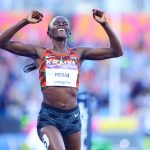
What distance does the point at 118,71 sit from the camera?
17953 mm

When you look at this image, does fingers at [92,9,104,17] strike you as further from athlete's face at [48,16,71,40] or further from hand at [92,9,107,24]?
athlete's face at [48,16,71,40]

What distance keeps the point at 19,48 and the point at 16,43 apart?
0.22 ft

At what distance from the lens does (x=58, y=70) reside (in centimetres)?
912

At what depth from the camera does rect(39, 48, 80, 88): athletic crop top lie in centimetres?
908

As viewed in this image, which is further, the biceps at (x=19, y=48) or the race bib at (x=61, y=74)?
the biceps at (x=19, y=48)

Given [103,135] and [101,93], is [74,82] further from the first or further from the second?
[101,93]

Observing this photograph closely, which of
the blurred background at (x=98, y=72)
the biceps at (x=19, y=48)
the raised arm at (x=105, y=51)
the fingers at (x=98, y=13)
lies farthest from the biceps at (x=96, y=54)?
the blurred background at (x=98, y=72)

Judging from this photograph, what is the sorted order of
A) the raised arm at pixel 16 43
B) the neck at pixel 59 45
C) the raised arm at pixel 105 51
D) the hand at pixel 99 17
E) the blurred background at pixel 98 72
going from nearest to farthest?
the raised arm at pixel 16 43
the hand at pixel 99 17
the neck at pixel 59 45
the raised arm at pixel 105 51
the blurred background at pixel 98 72

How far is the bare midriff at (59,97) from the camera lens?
29.6 feet

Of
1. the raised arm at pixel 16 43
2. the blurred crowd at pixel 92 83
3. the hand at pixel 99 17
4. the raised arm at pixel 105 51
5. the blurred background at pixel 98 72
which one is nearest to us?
the raised arm at pixel 16 43

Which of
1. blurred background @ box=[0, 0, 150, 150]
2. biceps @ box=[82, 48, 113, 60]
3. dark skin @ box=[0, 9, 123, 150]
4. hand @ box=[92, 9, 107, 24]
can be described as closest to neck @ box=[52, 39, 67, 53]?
dark skin @ box=[0, 9, 123, 150]

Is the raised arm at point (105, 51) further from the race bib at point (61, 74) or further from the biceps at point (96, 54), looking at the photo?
the race bib at point (61, 74)

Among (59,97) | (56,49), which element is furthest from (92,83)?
(59,97)

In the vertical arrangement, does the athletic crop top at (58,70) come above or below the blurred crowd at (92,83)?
above
